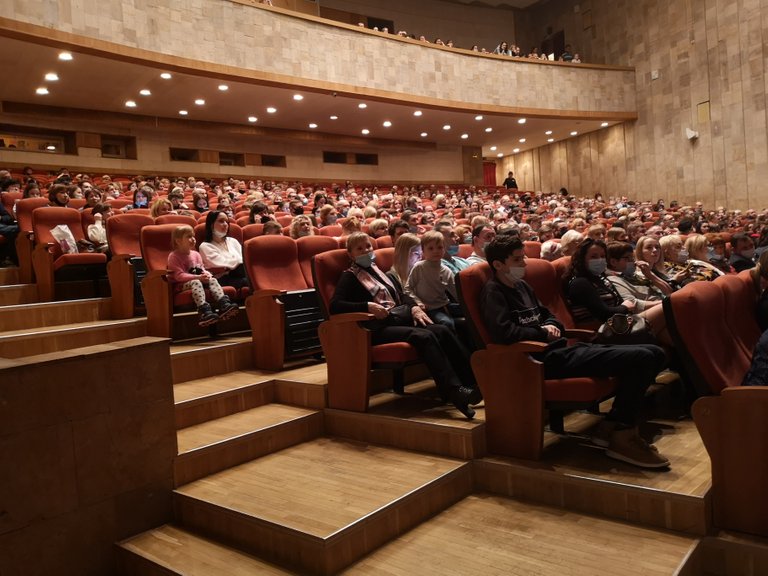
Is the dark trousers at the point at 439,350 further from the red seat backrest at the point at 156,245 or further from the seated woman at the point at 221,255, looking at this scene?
the red seat backrest at the point at 156,245

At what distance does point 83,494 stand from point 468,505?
0.77 m

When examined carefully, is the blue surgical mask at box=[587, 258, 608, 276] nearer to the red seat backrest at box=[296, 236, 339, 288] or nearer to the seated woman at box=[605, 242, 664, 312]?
the seated woman at box=[605, 242, 664, 312]

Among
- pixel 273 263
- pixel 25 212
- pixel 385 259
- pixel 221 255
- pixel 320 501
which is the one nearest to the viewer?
pixel 320 501

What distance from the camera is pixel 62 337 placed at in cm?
180

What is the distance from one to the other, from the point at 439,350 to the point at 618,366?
465mm

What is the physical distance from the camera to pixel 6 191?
334 cm

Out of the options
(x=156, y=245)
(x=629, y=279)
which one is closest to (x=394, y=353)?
(x=629, y=279)

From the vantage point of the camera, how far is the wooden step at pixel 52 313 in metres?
1.99

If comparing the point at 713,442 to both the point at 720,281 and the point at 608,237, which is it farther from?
the point at 608,237

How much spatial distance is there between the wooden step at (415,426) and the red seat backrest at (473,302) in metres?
0.21

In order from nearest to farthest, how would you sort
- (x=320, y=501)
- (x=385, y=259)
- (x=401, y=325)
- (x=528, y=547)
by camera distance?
1. (x=528, y=547)
2. (x=320, y=501)
3. (x=401, y=325)
4. (x=385, y=259)

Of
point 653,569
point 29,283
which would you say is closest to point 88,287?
point 29,283

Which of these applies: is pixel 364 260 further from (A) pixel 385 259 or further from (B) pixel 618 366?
(B) pixel 618 366

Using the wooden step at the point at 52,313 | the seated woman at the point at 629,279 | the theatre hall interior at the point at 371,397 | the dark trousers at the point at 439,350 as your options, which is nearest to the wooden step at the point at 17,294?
the theatre hall interior at the point at 371,397
